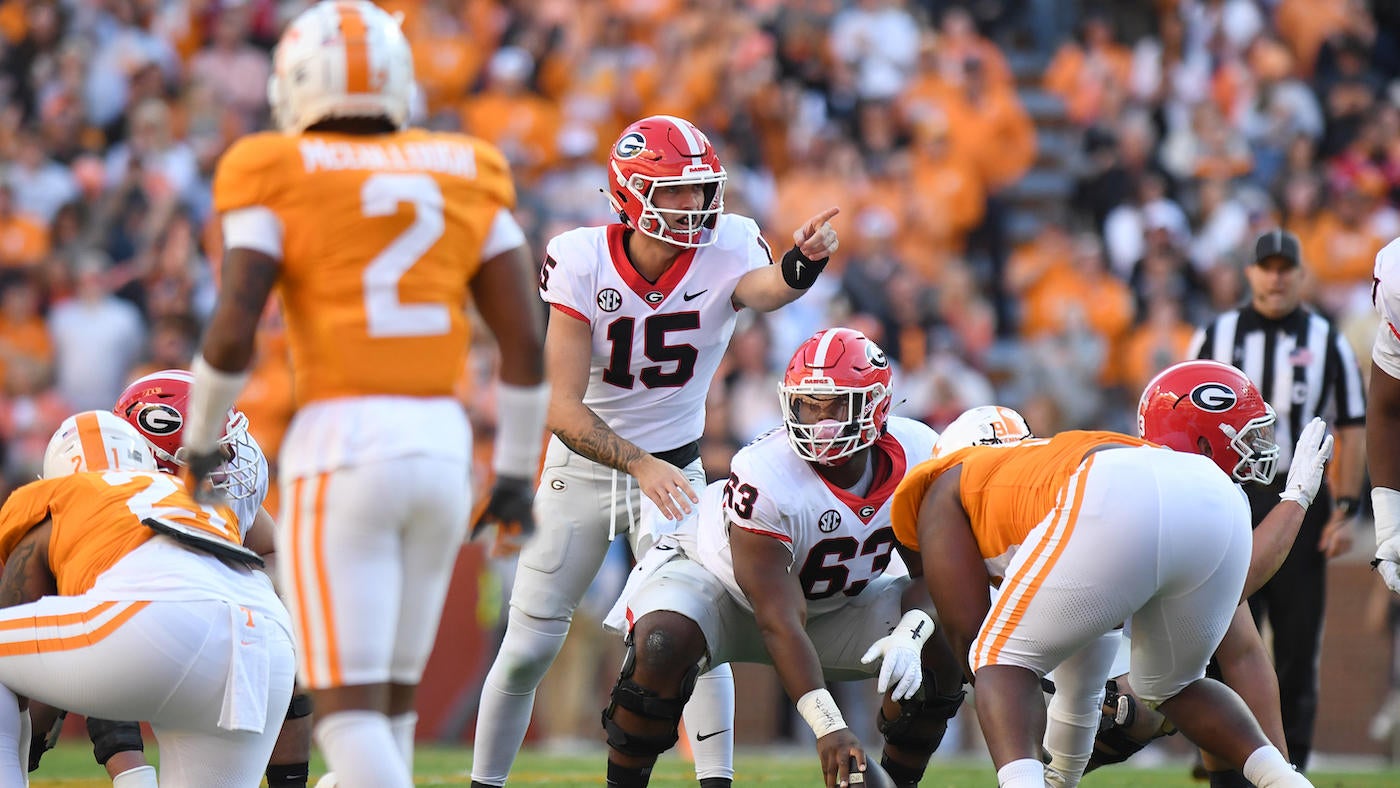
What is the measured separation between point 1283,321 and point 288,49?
15.6 feet

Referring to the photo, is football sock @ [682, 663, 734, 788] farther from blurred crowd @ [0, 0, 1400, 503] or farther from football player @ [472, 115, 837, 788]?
blurred crowd @ [0, 0, 1400, 503]

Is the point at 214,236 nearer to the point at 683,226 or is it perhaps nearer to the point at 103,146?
the point at 103,146

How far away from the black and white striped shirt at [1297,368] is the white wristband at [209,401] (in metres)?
4.59

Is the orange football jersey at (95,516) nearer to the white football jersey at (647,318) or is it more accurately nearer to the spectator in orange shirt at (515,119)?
the white football jersey at (647,318)

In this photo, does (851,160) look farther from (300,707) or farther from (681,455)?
(300,707)

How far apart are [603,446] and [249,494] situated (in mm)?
1071

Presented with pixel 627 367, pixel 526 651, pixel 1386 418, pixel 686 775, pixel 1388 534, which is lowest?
pixel 686 775

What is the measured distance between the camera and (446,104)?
1323 cm

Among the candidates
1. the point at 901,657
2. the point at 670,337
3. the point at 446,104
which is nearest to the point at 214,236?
the point at 446,104

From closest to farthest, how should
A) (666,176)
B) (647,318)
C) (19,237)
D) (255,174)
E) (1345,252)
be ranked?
(255,174) → (666,176) → (647,318) → (19,237) → (1345,252)

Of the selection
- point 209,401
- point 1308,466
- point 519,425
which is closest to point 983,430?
point 1308,466

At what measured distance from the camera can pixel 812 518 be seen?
5.22 m

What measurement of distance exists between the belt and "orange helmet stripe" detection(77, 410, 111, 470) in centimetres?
172

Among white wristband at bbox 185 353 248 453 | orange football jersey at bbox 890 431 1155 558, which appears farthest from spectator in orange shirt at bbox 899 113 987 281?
white wristband at bbox 185 353 248 453
